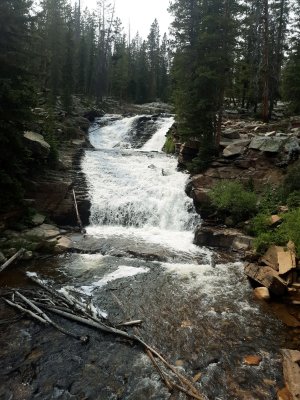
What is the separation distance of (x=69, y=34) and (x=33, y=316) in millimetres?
44291

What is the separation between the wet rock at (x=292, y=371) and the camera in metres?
5.89

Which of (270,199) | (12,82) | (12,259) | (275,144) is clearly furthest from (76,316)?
(275,144)

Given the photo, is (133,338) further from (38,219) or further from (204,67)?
(204,67)

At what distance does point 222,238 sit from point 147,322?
21.8 ft

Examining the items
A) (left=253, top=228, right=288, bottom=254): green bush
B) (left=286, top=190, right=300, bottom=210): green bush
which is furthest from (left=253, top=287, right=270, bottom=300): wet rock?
(left=286, top=190, right=300, bottom=210): green bush

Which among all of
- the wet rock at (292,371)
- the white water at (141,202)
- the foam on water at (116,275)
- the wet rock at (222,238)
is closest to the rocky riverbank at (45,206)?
the white water at (141,202)

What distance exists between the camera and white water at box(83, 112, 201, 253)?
15.2 metres

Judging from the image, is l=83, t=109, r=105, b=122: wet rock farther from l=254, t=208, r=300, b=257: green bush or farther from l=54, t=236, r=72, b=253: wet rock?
l=254, t=208, r=300, b=257: green bush

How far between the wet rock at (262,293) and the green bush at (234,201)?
535 centimetres

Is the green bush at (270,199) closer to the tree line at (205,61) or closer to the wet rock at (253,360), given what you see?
the tree line at (205,61)

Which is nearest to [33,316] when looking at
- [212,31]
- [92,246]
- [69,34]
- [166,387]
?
[166,387]

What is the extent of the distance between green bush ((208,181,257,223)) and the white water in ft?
4.62

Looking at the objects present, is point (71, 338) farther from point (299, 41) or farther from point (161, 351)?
point (299, 41)

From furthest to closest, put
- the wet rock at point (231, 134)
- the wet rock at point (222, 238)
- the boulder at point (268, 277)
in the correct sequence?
the wet rock at point (231, 134) < the wet rock at point (222, 238) < the boulder at point (268, 277)
